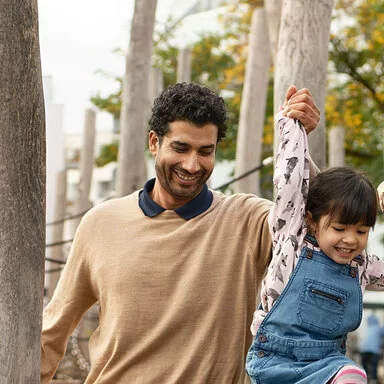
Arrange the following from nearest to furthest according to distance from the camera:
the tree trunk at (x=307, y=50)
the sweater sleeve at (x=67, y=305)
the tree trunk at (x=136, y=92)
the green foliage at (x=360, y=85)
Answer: the sweater sleeve at (x=67, y=305), the tree trunk at (x=307, y=50), the tree trunk at (x=136, y=92), the green foliage at (x=360, y=85)

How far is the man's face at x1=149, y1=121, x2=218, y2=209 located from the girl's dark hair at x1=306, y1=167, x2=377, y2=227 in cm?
40

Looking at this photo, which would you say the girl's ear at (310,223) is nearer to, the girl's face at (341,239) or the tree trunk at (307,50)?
the girl's face at (341,239)

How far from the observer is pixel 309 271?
→ 3531 mm

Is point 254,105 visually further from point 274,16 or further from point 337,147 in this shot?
point 274,16

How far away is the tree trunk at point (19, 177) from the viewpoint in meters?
3.24

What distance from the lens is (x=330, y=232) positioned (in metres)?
3.47

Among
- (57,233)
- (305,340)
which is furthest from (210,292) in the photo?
(57,233)

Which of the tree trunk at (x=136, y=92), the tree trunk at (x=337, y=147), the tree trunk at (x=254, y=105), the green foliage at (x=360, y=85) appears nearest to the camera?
the tree trunk at (x=136, y=92)

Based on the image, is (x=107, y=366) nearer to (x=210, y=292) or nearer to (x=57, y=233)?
(x=210, y=292)

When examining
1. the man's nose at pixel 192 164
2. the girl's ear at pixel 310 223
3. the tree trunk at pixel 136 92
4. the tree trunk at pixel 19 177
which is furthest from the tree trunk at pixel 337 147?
the tree trunk at pixel 19 177

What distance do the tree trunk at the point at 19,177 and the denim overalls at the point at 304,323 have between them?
2.53 ft

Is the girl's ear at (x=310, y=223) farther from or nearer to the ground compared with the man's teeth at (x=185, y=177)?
nearer to the ground

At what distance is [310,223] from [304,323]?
34 cm

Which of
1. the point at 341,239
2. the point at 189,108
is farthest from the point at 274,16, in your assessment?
the point at 341,239
